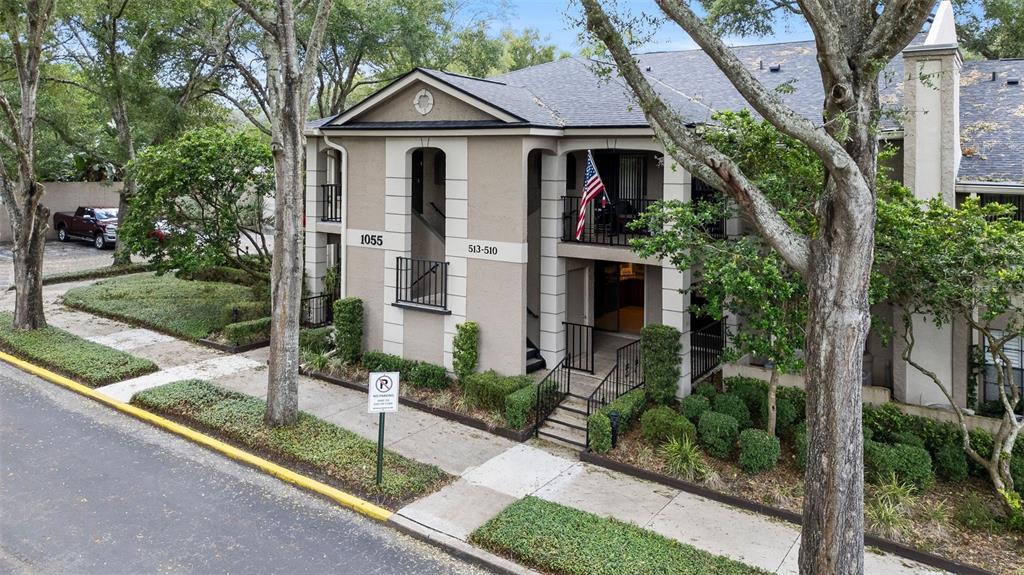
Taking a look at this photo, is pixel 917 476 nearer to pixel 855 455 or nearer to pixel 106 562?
pixel 855 455

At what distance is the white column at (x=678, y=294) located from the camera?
1316 centimetres

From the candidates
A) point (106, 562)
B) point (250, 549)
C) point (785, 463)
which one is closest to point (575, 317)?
point (785, 463)

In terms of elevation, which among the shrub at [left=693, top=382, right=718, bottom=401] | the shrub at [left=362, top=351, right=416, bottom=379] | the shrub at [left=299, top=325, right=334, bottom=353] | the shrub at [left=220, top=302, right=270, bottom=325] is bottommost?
the shrub at [left=693, top=382, right=718, bottom=401]

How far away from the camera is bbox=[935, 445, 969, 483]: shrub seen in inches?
435

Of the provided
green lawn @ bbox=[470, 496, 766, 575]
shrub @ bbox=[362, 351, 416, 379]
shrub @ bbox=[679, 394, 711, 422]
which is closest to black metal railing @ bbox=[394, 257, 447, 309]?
shrub @ bbox=[362, 351, 416, 379]

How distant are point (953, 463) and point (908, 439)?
0.71m

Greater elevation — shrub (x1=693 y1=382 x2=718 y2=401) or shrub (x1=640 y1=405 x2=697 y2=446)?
shrub (x1=693 y1=382 x2=718 y2=401)

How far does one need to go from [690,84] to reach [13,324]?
18.5 metres

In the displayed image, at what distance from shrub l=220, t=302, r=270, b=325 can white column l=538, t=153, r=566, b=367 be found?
923 cm

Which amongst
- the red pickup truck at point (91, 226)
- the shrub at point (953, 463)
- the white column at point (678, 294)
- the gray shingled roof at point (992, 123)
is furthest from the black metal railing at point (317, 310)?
the red pickup truck at point (91, 226)

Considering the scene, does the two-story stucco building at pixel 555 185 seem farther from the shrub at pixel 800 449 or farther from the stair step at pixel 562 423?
the shrub at pixel 800 449

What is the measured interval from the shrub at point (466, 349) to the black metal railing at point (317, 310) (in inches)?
237

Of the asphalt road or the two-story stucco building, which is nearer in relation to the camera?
the asphalt road

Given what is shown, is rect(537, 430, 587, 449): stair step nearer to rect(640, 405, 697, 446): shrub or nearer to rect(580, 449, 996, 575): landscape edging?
rect(580, 449, 996, 575): landscape edging
